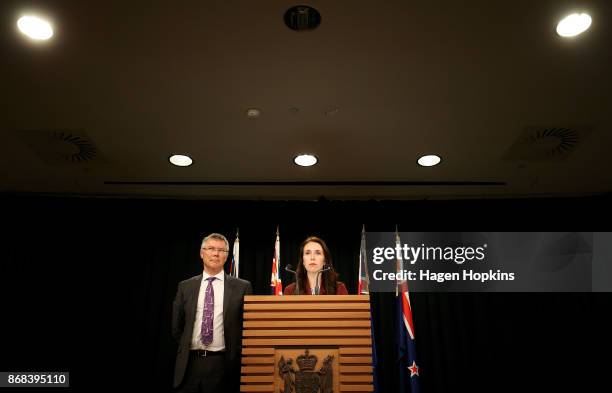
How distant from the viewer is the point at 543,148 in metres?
4.05

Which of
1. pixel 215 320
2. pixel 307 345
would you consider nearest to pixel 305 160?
pixel 215 320

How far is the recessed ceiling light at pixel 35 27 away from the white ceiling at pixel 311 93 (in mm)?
60

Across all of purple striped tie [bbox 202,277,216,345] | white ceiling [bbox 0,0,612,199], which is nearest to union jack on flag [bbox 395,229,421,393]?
white ceiling [bbox 0,0,612,199]

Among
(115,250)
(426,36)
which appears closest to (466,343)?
(426,36)

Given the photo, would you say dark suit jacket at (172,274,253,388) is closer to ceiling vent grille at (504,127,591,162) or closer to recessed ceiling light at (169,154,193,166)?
recessed ceiling light at (169,154,193,166)

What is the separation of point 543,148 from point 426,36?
6.16 feet

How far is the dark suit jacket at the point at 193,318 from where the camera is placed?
3.04m

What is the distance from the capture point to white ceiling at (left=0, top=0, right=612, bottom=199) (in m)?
2.70

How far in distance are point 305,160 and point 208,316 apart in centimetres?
180

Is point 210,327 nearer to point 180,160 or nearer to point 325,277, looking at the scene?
point 325,277

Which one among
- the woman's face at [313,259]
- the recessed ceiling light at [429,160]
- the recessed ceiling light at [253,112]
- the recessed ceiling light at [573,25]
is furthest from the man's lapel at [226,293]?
the recessed ceiling light at [573,25]

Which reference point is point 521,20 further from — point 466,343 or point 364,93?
point 466,343

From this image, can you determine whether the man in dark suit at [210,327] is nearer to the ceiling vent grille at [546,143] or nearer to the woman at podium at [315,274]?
the woman at podium at [315,274]

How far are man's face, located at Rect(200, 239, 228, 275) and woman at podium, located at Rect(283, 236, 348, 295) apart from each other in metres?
0.55
